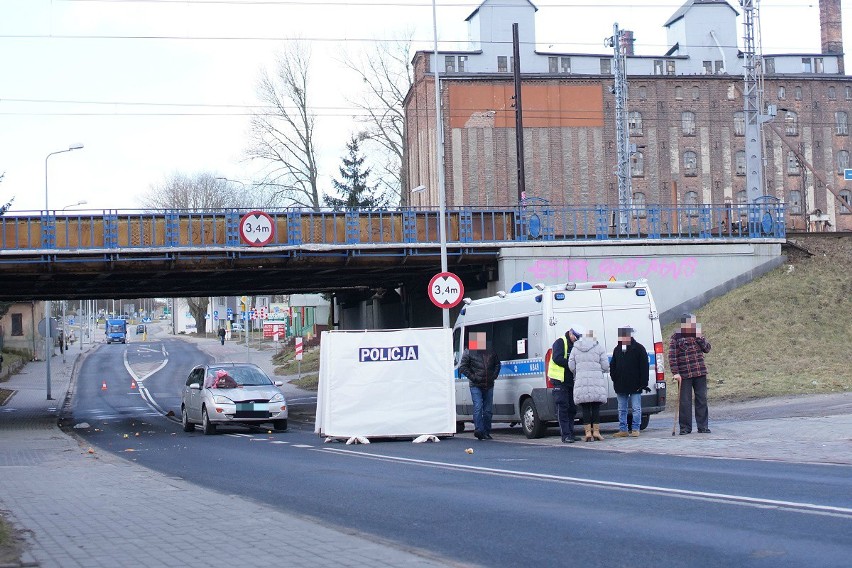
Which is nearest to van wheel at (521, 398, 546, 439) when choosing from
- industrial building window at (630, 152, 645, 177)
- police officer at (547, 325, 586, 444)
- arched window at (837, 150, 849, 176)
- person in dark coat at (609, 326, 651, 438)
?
police officer at (547, 325, 586, 444)

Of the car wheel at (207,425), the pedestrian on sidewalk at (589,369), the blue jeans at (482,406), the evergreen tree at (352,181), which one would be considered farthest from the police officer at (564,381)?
the evergreen tree at (352,181)

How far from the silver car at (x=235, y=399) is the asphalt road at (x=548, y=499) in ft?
15.5

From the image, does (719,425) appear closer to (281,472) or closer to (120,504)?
(281,472)

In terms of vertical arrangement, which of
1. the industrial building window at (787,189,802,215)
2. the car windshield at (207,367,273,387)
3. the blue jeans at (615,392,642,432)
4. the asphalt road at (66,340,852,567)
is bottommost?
the asphalt road at (66,340,852,567)

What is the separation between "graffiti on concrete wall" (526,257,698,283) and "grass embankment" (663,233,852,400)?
4.52 feet

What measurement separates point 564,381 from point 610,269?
48.4 feet

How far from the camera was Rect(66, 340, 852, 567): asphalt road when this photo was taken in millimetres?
7695

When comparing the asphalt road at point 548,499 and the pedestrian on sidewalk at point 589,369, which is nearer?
the asphalt road at point 548,499

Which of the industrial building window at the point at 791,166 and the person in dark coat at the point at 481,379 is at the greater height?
the industrial building window at the point at 791,166

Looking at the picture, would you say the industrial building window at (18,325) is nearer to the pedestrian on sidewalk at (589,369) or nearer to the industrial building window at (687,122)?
the industrial building window at (687,122)

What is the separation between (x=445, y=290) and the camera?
25969 mm

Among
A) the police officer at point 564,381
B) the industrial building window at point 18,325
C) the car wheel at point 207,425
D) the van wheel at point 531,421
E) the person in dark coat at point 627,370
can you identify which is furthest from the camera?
the industrial building window at point 18,325

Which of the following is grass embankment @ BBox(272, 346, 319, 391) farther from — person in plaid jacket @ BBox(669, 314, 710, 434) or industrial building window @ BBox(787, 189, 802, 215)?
industrial building window @ BBox(787, 189, 802, 215)

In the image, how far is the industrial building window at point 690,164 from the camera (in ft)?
267
